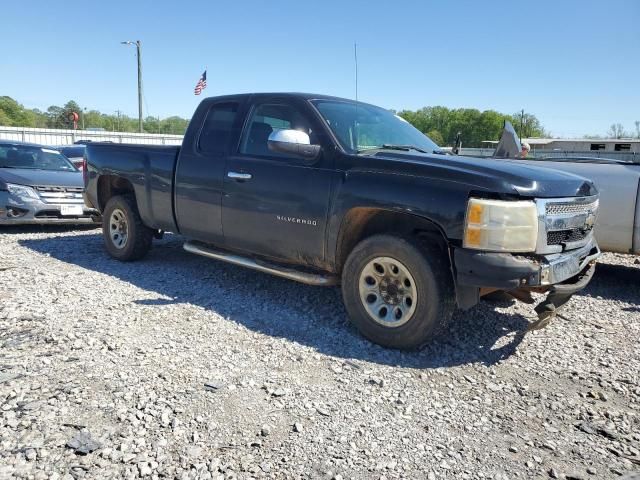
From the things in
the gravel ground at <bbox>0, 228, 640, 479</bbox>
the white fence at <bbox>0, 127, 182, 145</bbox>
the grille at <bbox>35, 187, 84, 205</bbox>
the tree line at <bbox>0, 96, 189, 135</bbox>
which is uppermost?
the tree line at <bbox>0, 96, 189, 135</bbox>

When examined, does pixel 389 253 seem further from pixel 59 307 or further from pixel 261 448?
pixel 59 307

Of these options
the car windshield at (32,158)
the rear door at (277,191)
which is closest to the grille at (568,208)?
the rear door at (277,191)

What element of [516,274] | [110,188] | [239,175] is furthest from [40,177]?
[516,274]

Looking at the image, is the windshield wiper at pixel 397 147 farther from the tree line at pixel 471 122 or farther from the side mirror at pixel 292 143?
the tree line at pixel 471 122

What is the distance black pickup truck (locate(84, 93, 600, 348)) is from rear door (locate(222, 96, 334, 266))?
1 centimetres

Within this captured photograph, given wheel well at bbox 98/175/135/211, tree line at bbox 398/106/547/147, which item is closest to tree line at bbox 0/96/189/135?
tree line at bbox 398/106/547/147

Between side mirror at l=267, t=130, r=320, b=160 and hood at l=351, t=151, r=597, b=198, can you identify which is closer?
hood at l=351, t=151, r=597, b=198

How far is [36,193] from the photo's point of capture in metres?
8.22

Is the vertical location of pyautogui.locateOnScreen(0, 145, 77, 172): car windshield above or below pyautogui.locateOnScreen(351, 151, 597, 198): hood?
above

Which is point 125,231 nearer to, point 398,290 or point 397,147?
point 397,147

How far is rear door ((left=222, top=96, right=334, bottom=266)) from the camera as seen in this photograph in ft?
14.2

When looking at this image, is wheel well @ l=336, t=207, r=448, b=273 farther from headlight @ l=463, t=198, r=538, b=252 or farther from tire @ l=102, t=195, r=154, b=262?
tire @ l=102, t=195, r=154, b=262

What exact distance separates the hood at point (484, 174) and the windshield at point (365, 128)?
1.23ft

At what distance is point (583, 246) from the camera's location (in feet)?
13.3
